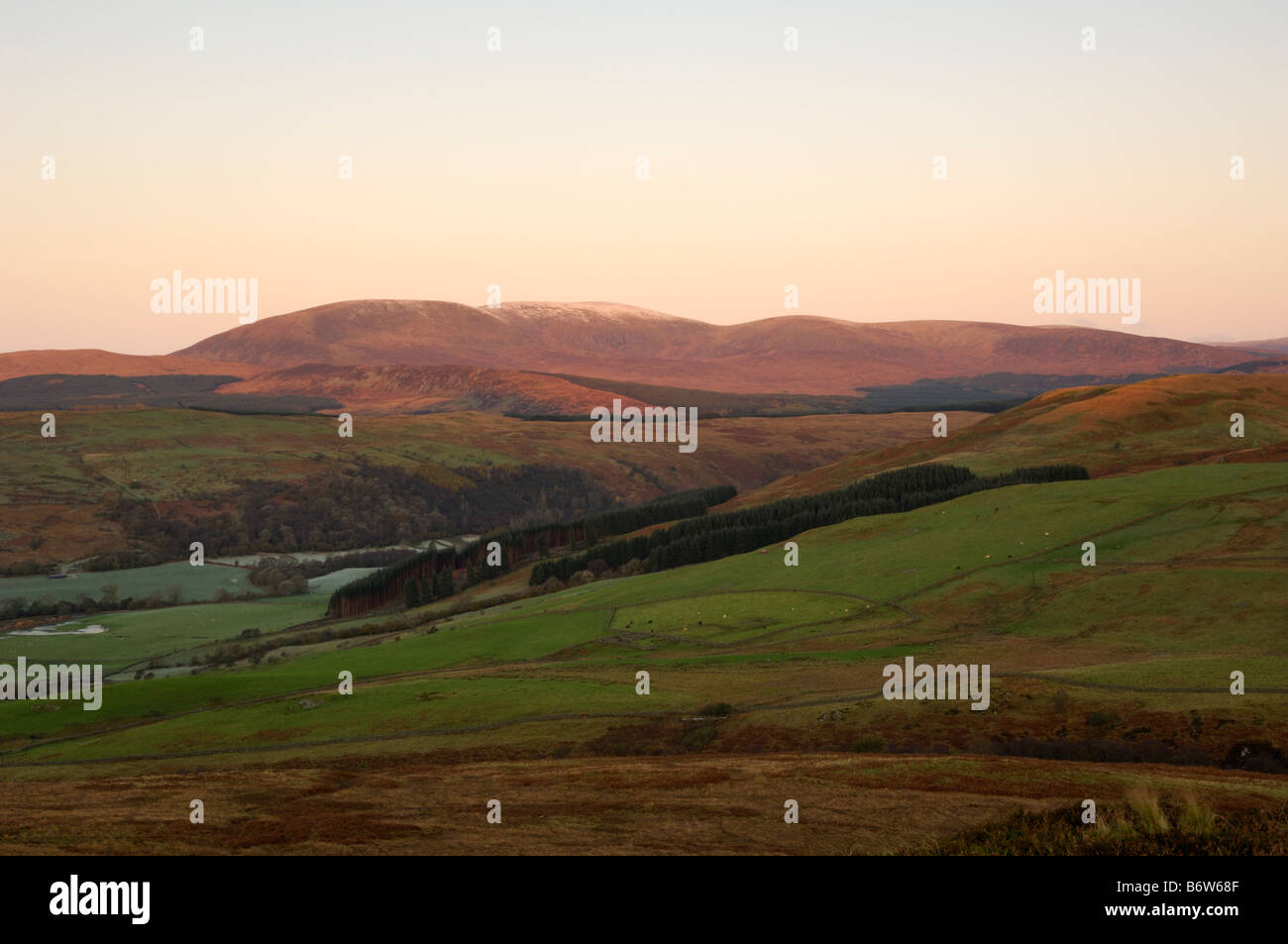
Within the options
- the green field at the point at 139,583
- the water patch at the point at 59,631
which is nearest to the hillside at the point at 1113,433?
A: the green field at the point at 139,583

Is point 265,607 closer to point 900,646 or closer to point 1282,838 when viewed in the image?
point 900,646

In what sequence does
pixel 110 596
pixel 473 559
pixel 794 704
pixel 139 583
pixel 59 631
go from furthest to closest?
1. pixel 139 583
2. pixel 473 559
3. pixel 110 596
4. pixel 59 631
5. pixel 794 704

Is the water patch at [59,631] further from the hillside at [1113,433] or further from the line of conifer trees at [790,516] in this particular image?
the hillside at [1113,433]

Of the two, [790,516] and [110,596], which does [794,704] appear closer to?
[790,516]

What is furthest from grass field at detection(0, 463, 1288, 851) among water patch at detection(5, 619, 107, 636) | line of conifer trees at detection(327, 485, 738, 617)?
line of conifer trees at detection(327, 485, 738, 617)

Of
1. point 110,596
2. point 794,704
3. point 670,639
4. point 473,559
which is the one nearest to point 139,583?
point 110,596

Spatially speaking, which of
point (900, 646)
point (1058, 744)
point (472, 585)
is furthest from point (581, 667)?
point (472, 585)

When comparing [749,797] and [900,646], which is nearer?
[749,797]

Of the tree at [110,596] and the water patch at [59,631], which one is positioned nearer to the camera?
the water patch at [59,631]

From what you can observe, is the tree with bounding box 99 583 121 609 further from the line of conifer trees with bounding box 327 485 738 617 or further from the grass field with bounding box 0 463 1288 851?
the grass field with bounding box 0 463 1288 851
